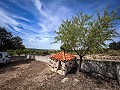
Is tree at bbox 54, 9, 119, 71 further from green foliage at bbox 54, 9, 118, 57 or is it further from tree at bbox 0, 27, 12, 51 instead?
tree at bbox 0, 27, 12, 51

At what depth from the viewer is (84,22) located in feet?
47.3

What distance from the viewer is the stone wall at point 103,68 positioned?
12342 millimetres

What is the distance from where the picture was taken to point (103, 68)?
1338 cm

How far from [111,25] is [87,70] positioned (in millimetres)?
6022

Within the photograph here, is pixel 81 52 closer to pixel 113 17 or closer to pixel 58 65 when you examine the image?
pixel 58 65

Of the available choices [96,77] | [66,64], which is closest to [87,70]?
[96,77]

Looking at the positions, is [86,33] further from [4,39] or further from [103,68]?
[4,39]

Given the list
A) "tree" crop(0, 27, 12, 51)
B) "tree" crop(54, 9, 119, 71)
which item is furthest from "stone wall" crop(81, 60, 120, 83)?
"tree" crop(0, 27, 12, 51)

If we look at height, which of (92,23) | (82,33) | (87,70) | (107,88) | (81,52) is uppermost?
(92,23)

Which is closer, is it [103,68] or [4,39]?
[103,68]

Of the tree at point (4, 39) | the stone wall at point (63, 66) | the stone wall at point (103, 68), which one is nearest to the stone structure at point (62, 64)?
the stone wall at point (63, 66)

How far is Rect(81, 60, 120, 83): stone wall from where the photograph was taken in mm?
12342

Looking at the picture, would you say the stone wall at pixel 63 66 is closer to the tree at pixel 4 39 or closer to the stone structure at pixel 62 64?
the stone structure at pixel 62 64

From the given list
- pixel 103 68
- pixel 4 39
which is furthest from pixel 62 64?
pixel 4 39
